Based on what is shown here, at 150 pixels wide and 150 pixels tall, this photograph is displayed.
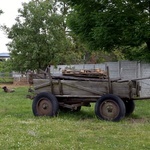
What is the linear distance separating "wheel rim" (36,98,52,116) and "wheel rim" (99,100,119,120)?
1565mm

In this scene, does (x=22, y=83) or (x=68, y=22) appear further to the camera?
(x=22, y=83)

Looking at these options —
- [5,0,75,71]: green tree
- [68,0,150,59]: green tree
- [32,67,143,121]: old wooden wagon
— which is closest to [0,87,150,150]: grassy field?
[32,67,143,121]: old wooden wagon

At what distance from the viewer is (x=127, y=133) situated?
22.6 feet

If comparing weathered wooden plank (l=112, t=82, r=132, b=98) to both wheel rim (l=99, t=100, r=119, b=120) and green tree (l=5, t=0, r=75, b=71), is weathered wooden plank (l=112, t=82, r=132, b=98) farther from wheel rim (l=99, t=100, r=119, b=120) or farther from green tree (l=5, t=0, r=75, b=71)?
green tree (l=5, t=0, r=75, b=71)

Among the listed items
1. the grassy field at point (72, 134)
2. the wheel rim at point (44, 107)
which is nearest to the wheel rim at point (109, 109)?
the grassy field at point (72, 134)

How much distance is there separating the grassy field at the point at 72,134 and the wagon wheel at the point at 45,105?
0.29 metres

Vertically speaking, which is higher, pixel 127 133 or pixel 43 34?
pixel 43 34

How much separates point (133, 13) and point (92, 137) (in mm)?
8543


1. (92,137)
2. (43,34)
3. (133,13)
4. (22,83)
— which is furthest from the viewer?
(22,83)

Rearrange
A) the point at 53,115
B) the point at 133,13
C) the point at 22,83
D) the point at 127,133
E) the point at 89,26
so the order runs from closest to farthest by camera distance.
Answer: the point at 127,133 → the point at 53,115 → the point at 133,13 → the point at 89,26 → the point at 22,83

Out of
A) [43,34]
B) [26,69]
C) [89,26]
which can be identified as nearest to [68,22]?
[89,26]

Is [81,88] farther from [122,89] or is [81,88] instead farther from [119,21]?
[119,21]

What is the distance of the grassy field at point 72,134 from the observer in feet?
18.7

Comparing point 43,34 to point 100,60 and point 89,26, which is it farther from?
point 100,60
